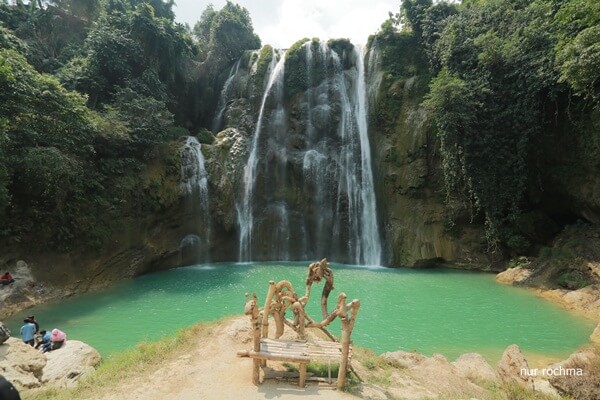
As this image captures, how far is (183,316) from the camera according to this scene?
11.2m

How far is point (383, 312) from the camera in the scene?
38.4 ft

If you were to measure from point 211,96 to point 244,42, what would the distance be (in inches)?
226

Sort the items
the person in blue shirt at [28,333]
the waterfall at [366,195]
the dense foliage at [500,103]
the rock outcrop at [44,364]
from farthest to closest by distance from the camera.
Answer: the waterfall at [366,195], the dense foliage at [500,103], the person in blue shirt at [28,333], the rock outcrop at [44,364]

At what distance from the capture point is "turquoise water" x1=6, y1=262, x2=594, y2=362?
952 centimetres

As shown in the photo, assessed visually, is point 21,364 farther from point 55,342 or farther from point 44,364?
point 55,342

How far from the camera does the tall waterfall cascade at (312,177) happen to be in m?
20.7

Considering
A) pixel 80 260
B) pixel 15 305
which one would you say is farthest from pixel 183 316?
pixel 80 260

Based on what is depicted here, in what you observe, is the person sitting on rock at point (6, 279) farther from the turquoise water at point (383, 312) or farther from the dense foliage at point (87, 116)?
the dense foliage at point (87, 116)

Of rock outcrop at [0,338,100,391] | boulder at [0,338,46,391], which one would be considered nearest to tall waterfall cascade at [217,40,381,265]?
rock outcrop at [0,338,100,391]

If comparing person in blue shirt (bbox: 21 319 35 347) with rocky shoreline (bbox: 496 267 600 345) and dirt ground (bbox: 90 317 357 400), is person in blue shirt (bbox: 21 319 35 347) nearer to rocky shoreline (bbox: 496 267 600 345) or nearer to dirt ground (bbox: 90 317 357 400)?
dirt ground (bbox: 90 317 357 400)

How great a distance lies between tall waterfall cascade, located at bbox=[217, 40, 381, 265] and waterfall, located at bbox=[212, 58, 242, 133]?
306 cm

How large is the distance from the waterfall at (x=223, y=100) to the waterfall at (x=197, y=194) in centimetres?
507

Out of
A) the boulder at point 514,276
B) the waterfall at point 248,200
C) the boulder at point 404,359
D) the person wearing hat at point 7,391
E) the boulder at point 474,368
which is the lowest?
the boulder at point 474,368

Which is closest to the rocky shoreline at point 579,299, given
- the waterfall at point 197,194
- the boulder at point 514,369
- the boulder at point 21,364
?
the boulder at point 514,369
